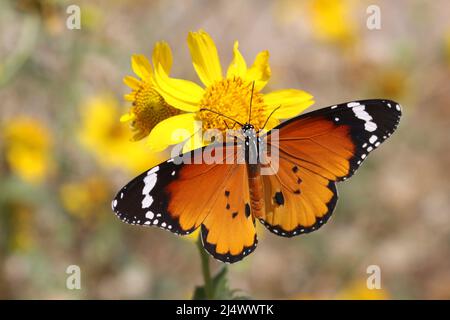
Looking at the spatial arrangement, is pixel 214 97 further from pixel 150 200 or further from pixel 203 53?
pixel 150 200

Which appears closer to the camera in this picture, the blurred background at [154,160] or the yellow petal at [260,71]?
the yellow petal at [260,71]

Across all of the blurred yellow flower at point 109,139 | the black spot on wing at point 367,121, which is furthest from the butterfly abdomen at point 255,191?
the blurred yellow flower at point 109,139

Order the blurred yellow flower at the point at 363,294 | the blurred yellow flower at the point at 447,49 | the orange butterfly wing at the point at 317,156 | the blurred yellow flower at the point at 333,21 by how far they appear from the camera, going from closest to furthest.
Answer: the orange butterfly wing at the point at 317,156, the blurred yellow flower at the point at 363,294, the blurred yellow flower at the point at 447,49, the blurred yellow flower at the point at 333,21

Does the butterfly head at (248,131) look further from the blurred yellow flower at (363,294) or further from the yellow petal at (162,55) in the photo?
the blurred yellow flower at (363,294)

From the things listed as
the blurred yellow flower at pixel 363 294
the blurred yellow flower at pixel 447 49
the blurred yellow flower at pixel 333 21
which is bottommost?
the blurred yellow flower at pixel 363 294

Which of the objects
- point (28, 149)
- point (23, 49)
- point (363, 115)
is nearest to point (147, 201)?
point (363, 115)

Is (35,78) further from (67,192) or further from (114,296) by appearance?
(114,296)
